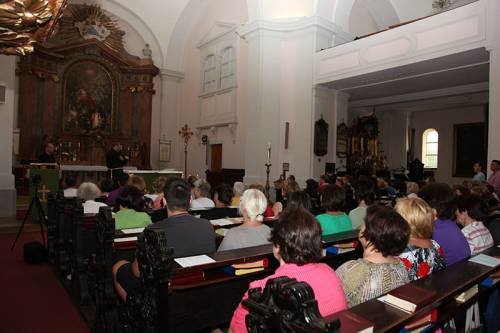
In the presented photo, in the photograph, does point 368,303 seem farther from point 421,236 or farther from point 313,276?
point 421,236

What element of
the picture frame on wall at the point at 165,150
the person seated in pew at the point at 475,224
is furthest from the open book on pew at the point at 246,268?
the picture frame on wall at the point at 165,150

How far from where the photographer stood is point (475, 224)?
317 cm

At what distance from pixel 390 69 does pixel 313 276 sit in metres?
8.90

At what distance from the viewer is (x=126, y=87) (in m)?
14.7

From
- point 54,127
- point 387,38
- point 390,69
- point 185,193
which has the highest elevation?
point 387,38

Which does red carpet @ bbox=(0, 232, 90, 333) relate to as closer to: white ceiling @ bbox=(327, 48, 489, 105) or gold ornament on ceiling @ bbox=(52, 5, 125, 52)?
white ceiling @ bbox=(327, 48, 489, 105)

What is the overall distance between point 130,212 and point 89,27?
12832 mm

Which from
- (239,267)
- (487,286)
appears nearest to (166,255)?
(239,267)

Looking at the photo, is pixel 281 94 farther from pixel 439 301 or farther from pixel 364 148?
pixel 439 301

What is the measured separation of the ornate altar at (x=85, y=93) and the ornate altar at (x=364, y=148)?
8.07m

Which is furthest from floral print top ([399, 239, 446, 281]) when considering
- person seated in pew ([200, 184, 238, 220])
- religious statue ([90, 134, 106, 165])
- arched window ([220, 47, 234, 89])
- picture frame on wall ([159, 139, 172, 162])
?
picture frame on wall ([159, 139, 172, 162])

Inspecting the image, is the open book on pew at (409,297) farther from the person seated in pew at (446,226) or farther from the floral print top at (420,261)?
the person seated in pew at (446,226)

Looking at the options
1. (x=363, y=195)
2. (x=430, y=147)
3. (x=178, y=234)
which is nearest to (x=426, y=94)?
(x=430, y=147)

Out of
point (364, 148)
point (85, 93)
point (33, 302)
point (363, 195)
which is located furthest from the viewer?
point (364, 148)
